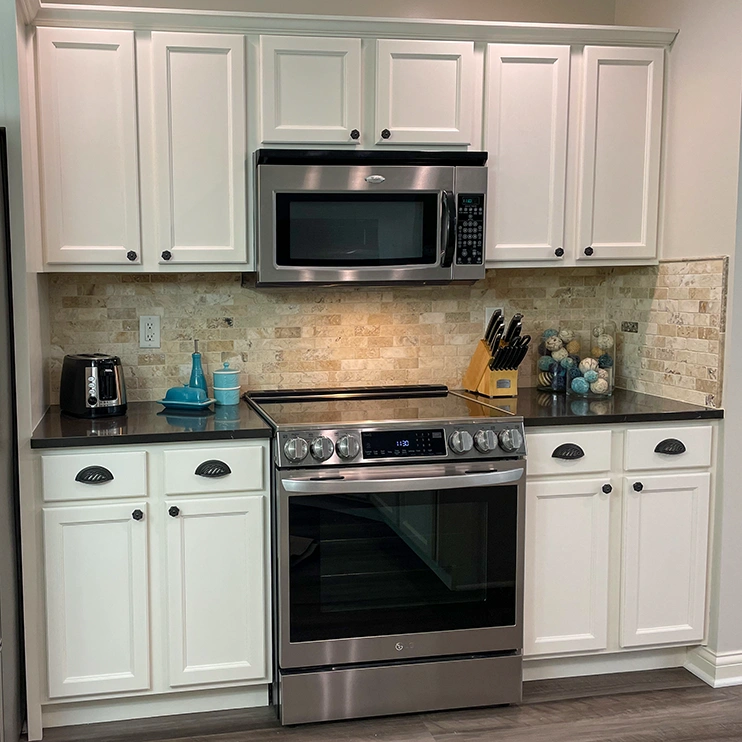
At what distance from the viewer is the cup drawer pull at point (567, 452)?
2.95 metres

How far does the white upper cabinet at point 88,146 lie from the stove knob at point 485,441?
49.6 inches

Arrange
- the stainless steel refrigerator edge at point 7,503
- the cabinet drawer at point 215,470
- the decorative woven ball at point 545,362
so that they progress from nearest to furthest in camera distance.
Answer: the stainless steel refrigerator edge at point 7,503 < the cabinet drawer at point 215,470 < the decorative woven ball at point 545,362

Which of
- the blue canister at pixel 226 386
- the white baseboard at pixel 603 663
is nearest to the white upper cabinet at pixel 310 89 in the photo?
the blue canister at pixel 226 386

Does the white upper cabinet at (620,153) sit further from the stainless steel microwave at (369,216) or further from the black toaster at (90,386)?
the black toaster at (90,386)

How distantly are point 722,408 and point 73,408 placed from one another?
215 cm

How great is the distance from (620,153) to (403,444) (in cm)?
137

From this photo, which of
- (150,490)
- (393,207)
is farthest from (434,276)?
(150,490)

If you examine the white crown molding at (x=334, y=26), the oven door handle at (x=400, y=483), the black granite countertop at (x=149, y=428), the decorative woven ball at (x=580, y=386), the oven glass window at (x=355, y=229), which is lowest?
the oven door handle at (x=400, y=483)

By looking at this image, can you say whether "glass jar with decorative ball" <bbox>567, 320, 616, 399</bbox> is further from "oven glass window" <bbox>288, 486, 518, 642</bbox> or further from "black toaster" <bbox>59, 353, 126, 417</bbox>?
"black toaster" <bbox>59, 353, 126, 417</bbox>

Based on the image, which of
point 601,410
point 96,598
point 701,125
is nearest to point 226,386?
point 96,598

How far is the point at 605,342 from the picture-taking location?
348cm

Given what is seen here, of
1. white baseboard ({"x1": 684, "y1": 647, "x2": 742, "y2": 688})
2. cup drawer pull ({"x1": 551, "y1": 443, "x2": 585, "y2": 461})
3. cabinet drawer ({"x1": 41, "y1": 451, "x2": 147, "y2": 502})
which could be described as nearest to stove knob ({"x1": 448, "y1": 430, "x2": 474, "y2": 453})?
cup drawer pull ({"x1": 551, "y1": 443, "x2": 585, "y2": 461})

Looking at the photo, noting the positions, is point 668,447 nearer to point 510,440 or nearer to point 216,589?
point 510,440

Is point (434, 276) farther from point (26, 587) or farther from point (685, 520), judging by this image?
point (26, 587)
